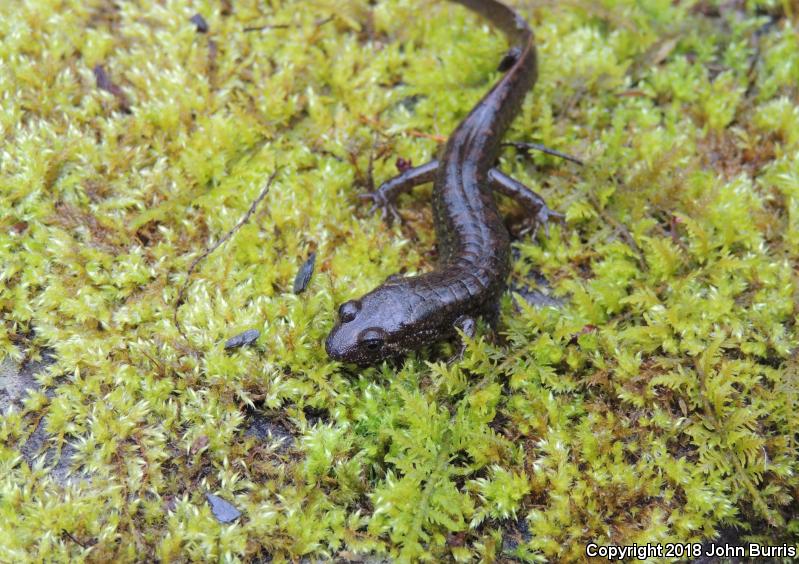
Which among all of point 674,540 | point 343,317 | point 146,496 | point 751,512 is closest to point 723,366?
point 751,512

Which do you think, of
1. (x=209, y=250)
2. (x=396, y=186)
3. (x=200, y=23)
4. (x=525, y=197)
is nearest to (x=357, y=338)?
(x=209, y=250)

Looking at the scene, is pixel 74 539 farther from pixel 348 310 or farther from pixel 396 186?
pixel 396 186

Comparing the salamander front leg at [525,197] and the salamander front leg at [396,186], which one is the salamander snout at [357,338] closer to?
the salamander front leg at [396,186]

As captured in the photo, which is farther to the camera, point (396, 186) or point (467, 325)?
point (396, 186)

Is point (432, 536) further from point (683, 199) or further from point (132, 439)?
point (683, 199)

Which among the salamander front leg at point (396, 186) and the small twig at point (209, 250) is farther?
the salamander front leg at point (396, 186)

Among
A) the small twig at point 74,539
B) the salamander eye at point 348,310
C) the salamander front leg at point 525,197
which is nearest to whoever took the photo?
the small twig at point 74,539

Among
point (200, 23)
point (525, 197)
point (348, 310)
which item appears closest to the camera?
point (348, 310)

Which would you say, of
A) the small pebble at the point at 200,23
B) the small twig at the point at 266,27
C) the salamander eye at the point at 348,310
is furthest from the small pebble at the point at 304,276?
the small pebble at the point at 200,23
